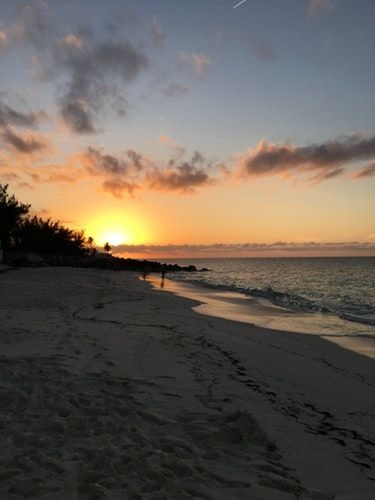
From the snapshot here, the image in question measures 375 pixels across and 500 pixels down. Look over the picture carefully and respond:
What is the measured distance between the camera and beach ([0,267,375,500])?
365cm

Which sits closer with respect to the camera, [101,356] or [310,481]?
[310,481]

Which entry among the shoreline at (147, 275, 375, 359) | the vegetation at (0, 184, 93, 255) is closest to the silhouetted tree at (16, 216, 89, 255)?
the vegetation at (0, 184, 93, 255)

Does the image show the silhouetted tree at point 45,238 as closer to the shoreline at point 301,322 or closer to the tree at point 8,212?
the tree at point 8,212

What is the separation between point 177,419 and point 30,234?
212 feet

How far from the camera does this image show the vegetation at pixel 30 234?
159 feet

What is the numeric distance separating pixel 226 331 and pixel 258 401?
6.10 m

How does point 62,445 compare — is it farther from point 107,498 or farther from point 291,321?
point 291,321

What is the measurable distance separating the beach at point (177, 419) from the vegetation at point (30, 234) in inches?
1670

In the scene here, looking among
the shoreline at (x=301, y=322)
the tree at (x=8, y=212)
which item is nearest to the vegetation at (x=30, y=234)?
the tree at (x=8, y=212)

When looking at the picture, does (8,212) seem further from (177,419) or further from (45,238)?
(177,419)

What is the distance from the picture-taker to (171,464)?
12.8 feet

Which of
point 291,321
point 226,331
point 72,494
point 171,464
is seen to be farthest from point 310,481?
point 291,321

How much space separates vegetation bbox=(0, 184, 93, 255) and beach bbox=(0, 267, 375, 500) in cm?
4241

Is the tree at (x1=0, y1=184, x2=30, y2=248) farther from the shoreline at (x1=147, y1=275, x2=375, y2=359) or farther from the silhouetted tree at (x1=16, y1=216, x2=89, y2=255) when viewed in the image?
the shoreline at (x1=147, y1=275, x2=375, y2=359)
